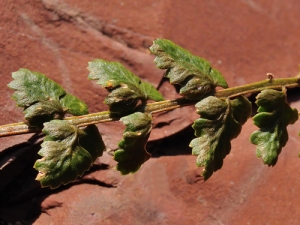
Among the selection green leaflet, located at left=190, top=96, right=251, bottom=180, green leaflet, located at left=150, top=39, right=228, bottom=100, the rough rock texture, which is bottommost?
the rough rock texture

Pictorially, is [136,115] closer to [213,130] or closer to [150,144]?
[213,130]

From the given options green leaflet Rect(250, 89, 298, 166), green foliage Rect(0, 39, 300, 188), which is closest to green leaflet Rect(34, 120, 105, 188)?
green foliage Rect(0, 39, 300, 188)

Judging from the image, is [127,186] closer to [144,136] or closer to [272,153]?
[144,136]

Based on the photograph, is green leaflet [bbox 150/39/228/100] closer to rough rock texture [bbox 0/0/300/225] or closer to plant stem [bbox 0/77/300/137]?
plant stem [bbox 0/77/300/137]

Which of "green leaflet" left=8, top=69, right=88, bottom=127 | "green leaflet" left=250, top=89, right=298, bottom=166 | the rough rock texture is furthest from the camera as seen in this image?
the rough rock texture

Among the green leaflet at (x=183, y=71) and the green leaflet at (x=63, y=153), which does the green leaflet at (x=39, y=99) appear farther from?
the green leaflet at (x=183, y=71)

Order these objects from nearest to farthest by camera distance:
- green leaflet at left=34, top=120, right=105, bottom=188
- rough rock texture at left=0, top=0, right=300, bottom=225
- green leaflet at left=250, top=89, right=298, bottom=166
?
green leaflet at left=34, top=120, right=105, bottom=188
green leaflet at left=250, top=89, right=298, bottom=166
rough rock texture at left=0, top=0, right=300, bottom=225

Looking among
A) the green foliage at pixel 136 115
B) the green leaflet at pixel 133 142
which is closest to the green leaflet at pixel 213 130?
the green foliage at pixel 136 115

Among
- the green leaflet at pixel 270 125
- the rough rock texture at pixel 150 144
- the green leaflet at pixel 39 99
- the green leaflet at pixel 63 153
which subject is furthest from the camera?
the rough rock texture at pixel 150 144
